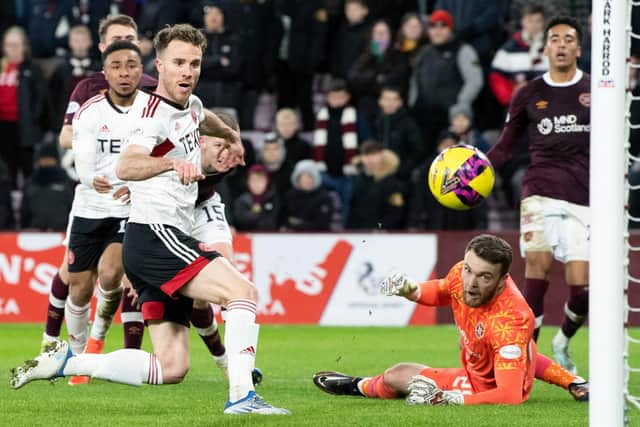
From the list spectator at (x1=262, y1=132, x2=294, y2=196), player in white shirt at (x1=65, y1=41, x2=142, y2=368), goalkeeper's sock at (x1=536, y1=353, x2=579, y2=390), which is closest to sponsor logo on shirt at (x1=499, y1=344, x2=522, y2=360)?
goalkeeper's sock at (x1=536, y1=353, x2=579, y2=390)

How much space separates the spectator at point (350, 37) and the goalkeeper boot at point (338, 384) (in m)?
8.98

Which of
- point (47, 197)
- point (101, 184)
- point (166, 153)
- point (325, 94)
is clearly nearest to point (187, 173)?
point (166, 153)

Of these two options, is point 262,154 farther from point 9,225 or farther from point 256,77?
point 9,225

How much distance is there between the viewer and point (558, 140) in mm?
9750

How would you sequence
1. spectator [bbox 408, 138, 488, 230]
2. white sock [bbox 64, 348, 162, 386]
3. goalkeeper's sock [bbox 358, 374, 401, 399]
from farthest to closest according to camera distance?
spectator [bbox 408, 138, 488, 230], goalkeeper's sock [bbox 358, 374, 401, 399], white sock [bbox 64, 348, 162, 386]

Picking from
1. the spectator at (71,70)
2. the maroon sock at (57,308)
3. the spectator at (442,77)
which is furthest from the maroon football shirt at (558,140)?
the spectator at (71,70)

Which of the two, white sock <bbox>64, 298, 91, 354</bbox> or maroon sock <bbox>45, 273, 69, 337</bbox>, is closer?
white sock <bbox>64, 298, 91, 354</bbox>

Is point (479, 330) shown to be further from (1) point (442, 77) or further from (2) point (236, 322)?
(1) point (442, 77)

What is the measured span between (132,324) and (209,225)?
915 millimetres

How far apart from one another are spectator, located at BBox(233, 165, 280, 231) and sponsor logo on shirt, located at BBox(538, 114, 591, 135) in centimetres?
611

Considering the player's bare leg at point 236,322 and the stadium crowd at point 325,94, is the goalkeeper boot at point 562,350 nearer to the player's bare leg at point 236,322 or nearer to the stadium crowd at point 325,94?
the player's bare leg at point 236,322

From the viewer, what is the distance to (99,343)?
937 centimetres

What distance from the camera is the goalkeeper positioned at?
23.4 feet

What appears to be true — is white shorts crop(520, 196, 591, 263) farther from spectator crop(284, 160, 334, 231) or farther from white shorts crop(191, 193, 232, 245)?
spectator crop(284, 160, 334, 231)
